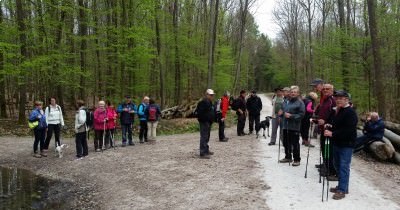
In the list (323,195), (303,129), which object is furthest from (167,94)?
(323,195)

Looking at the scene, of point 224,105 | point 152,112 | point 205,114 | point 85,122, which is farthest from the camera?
point 224,105

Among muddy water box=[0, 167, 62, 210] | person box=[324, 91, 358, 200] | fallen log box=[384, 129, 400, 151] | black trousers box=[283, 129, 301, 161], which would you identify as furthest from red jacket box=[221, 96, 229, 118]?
person box=[324, 91, 358, 200]

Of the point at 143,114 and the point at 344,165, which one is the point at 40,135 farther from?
the point at 344,165

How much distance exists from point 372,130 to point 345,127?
4.54m

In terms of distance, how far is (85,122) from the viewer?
489 inches

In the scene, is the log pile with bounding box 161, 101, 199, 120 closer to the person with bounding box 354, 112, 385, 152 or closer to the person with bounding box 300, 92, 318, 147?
the person with bounding box 300, 92, 318, 147

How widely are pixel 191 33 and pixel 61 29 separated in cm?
1372

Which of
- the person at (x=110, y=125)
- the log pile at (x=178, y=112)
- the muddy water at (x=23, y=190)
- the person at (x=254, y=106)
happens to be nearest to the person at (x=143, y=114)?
the person at (x=110, y=125)

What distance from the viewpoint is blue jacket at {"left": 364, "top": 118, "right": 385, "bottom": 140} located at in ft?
34.7

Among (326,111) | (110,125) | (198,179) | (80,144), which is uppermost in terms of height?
(326,111)

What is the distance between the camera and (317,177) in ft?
27.6

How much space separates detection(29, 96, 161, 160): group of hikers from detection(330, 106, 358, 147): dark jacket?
8377mm

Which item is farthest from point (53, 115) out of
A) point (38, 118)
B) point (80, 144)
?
point (80, 144)

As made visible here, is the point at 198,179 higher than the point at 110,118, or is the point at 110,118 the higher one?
the point at 110,118
